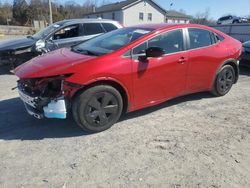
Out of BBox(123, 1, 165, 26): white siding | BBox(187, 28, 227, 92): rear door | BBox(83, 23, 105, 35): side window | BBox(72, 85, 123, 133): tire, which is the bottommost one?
BBox(72, 85, 123, 133): tire

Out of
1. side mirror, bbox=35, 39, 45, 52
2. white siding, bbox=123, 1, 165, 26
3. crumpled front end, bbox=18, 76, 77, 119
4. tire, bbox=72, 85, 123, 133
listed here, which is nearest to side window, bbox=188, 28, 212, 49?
tire, bbox=72, 85, 123, 133

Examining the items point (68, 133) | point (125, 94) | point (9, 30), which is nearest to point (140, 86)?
point (125, 94)

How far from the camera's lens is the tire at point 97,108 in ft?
13.6

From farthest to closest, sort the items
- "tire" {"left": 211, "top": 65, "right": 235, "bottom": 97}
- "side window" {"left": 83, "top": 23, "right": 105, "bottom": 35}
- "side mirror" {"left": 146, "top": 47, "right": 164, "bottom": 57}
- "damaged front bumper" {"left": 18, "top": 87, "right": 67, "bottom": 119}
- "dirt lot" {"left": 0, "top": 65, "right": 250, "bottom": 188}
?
1. "side window" {"left": 83, "top": 23, "right": 105, "bottom": 35}
2. "tire" {"left": 211, "top": 65, "right": 235, "bottom": 97}
3. "side mirror" {"left": 146, "top": 47, "right": 164, "bottom": 57}
4. "damaged front bumper" {"left": 18, "top": 87, "right": 67, "bottom": 119}
5. "dirt lot" {"left": 0, "top": 65, "right": 250, "bottom": 188}

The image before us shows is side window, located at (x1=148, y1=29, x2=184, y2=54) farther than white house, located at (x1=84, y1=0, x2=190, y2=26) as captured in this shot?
No

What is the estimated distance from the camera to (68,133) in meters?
4.43

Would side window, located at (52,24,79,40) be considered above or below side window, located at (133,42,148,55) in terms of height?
above

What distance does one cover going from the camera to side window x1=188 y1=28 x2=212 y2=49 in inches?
210

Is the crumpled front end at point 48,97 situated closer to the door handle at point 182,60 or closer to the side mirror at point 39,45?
the door handle at point 182,60

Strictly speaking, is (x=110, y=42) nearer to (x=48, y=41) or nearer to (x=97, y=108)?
(x=97, y=108)

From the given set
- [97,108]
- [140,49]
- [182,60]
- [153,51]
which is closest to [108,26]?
[182,60]

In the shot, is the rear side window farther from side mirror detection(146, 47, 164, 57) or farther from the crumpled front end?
the crumpled front end

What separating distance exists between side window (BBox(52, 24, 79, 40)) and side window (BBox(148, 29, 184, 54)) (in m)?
4.83

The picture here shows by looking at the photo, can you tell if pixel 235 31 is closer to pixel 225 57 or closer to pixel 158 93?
pixel 225 57
